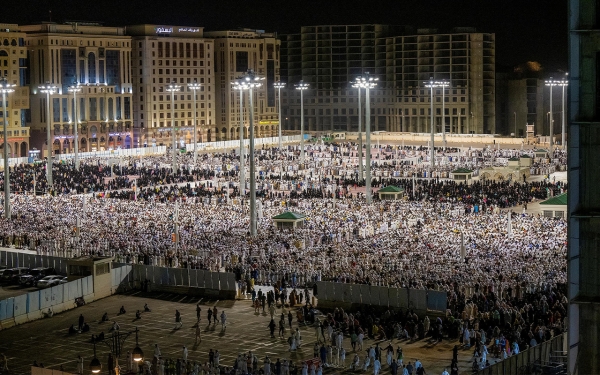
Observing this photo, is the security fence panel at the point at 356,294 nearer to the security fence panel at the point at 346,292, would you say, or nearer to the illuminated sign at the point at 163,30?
the security fence panel at the point at 346,292

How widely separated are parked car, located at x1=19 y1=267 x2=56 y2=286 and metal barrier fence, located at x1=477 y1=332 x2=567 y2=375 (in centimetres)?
2277

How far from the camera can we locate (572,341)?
18.7 metres

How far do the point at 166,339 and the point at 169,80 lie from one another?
122 m

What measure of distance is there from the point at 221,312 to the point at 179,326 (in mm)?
2289

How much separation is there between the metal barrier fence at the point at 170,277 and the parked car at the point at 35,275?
2.96 metres

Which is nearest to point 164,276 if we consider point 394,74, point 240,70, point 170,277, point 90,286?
point 170,277

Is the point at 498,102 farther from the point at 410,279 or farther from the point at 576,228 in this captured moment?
the point at 576,228

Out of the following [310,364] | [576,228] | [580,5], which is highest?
[580,5]

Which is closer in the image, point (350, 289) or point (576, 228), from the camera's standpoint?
point (576, 228)

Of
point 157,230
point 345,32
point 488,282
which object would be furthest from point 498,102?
point 488,282

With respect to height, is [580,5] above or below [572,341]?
above

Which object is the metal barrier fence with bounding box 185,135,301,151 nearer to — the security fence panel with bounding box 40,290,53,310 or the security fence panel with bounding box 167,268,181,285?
the security fence panel with bounding box 167,268,181,285

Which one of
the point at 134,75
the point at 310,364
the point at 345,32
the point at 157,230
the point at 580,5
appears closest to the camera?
the point at 580,5

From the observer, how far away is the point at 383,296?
37281 millimetres
